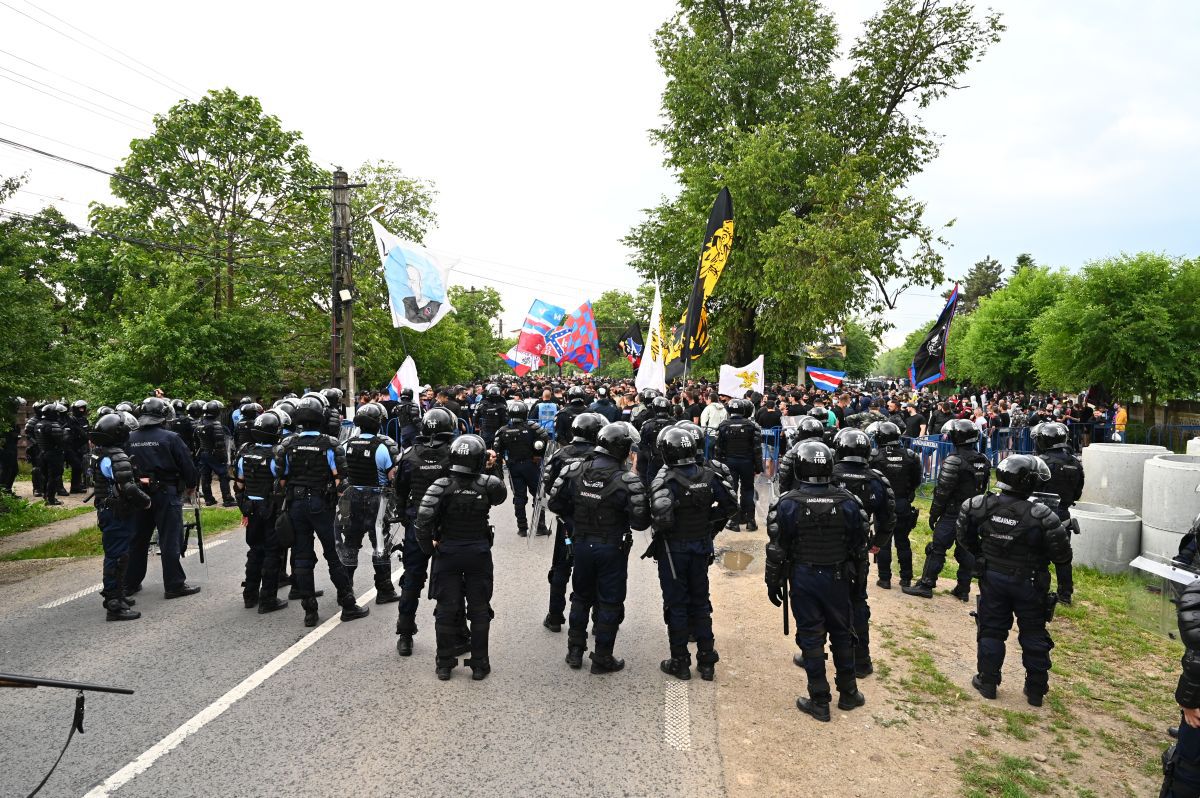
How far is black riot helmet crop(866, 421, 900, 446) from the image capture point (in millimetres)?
7711

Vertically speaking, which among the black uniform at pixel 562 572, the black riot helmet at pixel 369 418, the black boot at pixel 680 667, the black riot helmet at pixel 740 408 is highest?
the black riot helmet at pixel 740 408

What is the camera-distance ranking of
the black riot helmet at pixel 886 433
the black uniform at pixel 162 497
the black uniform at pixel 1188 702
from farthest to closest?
the black riot helmet at pixel 886 433
the black uniform at pixel 162 497
the black uniform at pixel 1188 702

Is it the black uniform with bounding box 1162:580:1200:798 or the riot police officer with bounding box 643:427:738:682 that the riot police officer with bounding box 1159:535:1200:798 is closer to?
the black uniform with bounding box 1162:580:1200:798

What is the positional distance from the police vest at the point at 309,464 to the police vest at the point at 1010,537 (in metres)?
5.98

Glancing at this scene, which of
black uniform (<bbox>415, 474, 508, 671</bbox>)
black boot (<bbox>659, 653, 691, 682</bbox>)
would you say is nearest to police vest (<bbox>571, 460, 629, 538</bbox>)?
black uniform (<bbox>415, 474, 508, 671</bbox>)

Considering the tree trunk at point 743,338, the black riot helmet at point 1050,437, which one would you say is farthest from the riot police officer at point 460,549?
the tree trunk at point 743,338

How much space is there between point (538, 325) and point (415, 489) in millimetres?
25651

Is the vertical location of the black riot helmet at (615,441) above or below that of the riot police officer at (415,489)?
above

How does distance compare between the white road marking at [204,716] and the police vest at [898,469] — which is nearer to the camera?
the white road marking at [204,716]

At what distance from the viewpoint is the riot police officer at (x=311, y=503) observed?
6508mm

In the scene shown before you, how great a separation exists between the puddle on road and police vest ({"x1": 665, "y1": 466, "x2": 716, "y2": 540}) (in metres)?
3.44

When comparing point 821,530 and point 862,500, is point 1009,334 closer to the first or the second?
point 862,500

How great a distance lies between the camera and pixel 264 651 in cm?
581

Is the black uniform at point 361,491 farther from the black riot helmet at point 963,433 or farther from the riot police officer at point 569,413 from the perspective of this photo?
the black riot helmet at point 963,433
